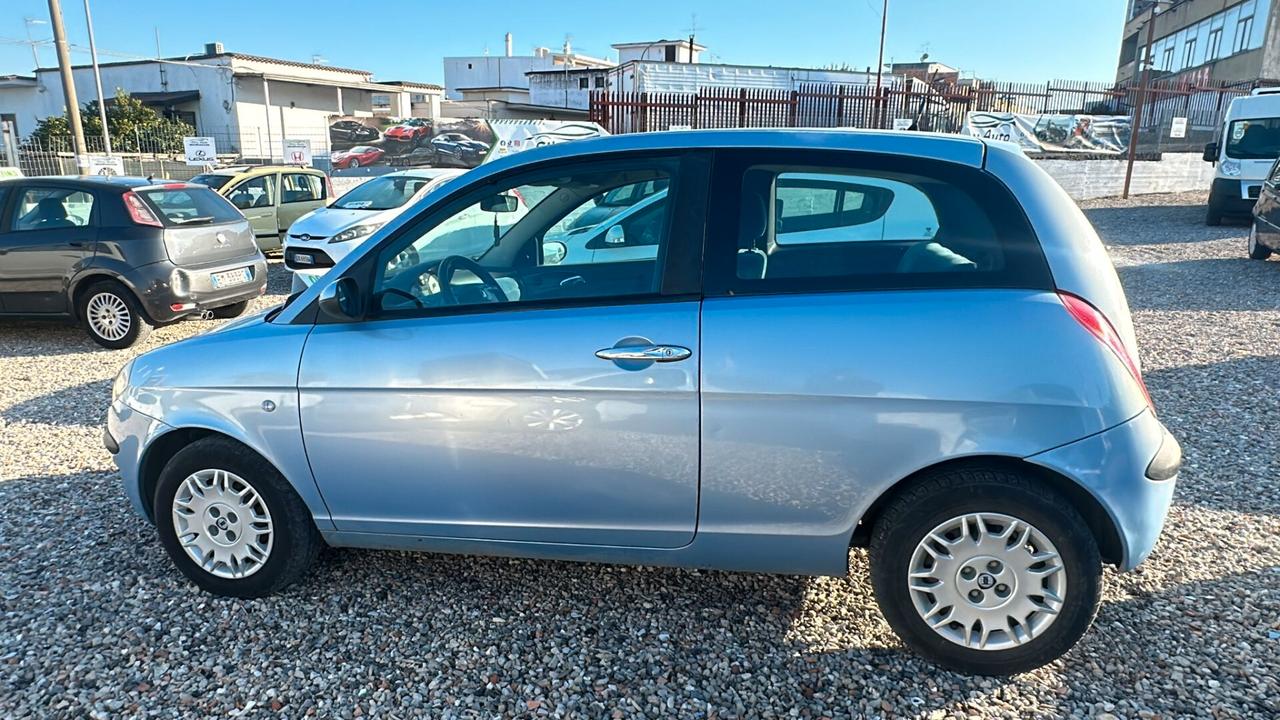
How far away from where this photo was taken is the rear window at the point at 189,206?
292 inches

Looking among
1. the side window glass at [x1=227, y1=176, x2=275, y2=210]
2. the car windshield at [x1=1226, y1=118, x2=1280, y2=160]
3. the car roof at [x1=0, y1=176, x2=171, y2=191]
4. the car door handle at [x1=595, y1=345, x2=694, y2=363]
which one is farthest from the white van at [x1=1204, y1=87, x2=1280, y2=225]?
the car roof at [x1=0, y1=176, x2=171, y2=191]

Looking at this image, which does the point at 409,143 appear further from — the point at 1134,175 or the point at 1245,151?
the point at 1134,175

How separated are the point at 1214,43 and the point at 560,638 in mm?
44455

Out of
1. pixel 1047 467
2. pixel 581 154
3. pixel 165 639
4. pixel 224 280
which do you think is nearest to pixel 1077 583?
pixel 1047 467

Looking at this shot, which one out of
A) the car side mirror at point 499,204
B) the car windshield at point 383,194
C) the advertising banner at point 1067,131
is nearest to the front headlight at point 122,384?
the car side mirror at point 499,204

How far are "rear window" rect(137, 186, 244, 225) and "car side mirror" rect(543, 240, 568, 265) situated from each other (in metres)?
5.70

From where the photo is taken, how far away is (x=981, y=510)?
257 cm

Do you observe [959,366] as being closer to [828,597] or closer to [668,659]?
[828,597]

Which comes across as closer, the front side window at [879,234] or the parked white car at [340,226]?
the front side window at [879,234]

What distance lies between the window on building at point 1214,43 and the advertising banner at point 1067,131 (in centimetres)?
1914

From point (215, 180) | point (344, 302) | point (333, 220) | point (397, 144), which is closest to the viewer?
point (344, 302)

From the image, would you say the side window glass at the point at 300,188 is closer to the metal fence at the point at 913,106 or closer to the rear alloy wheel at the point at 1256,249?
the metal fence at the point at 913,106

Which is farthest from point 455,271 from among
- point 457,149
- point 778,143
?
point 457,149

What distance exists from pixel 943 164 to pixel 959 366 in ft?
2.24
